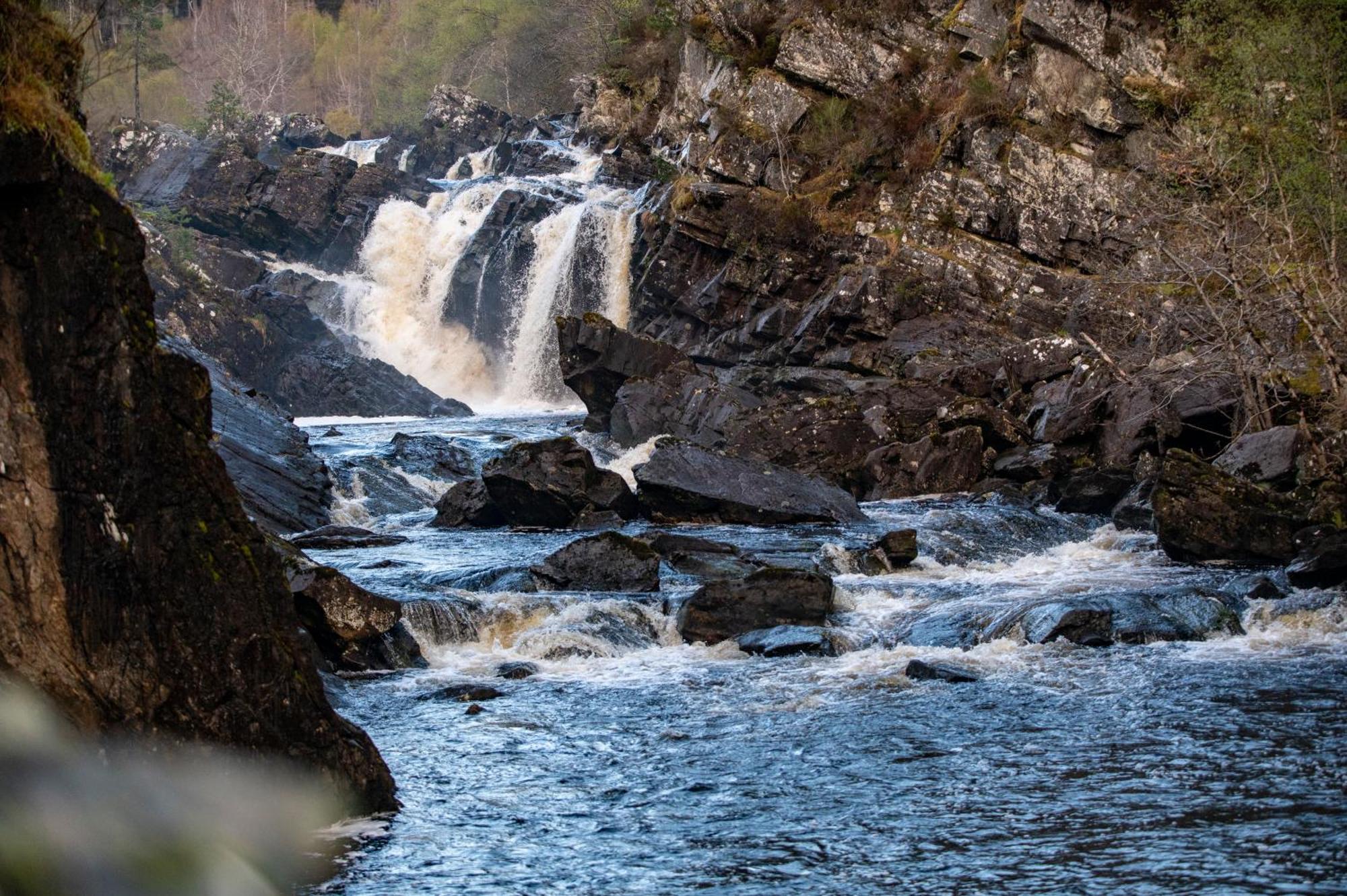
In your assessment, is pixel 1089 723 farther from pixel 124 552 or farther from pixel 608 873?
pixel 124 552

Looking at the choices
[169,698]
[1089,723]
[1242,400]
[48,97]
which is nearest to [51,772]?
[169,698]

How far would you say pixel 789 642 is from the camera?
13.1 meters

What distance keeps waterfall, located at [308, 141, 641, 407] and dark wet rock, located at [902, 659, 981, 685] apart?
104ft

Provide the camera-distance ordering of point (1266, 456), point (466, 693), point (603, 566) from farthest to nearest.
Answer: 1. point (1266, 456)
2. point (603, 566)
3. point (466, 693)

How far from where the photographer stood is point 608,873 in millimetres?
7125

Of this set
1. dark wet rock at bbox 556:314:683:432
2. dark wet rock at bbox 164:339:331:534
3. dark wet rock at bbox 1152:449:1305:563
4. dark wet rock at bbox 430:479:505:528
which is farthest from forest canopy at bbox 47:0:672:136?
dark wet rock at bbox 1152:449:1305:563

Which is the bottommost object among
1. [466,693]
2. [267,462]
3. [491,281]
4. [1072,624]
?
[466,693]

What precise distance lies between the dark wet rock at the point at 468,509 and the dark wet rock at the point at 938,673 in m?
11.4

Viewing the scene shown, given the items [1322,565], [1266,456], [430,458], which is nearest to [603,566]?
[1322,565]

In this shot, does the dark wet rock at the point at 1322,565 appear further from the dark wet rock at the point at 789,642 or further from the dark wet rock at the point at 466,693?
the dark wet rock at the point at 466,693

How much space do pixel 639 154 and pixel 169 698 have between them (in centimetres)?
4985

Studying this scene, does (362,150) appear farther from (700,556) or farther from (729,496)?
(700,556)

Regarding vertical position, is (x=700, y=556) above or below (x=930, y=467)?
below

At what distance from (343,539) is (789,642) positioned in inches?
359
